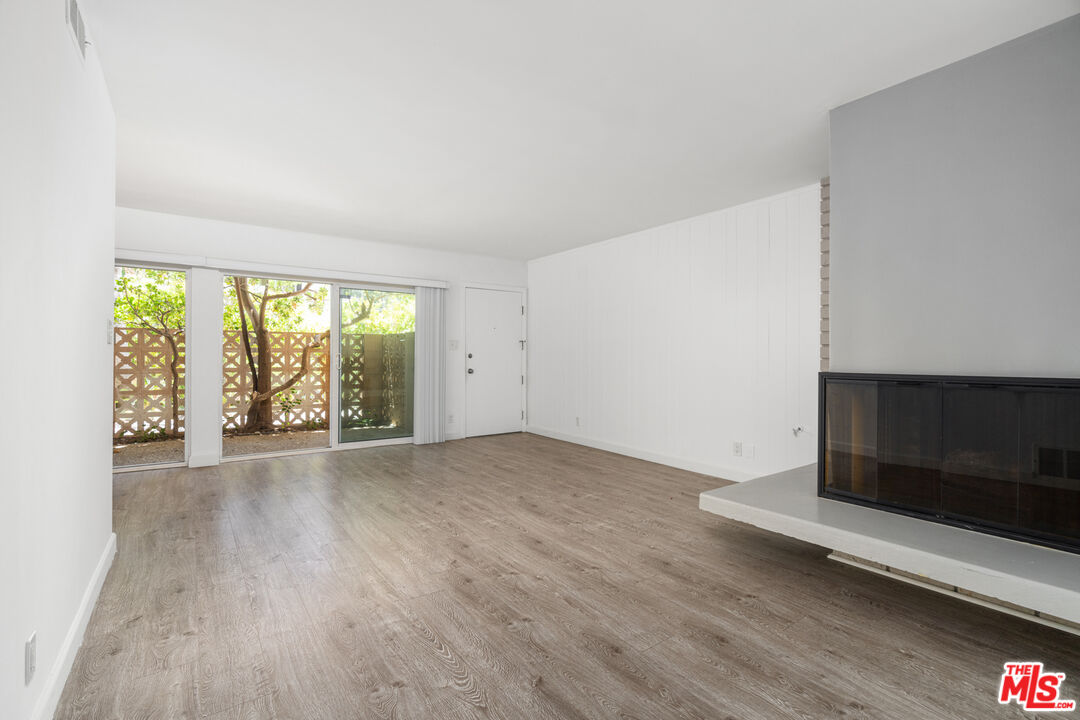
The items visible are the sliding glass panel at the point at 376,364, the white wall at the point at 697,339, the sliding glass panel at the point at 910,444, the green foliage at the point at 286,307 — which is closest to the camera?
the sliding glass panel at the point at 910,444

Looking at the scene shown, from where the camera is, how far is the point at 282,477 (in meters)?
4.41

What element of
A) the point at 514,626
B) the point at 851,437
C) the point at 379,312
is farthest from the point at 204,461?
the point at 851,437

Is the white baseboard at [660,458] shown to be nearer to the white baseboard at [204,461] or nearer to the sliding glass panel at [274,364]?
the sliding glass panel at [274,364]

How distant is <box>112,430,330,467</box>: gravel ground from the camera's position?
487cm

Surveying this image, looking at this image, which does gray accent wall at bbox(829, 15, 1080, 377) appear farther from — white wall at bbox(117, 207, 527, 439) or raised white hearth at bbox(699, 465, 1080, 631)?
white wall at bbox(117, 207, 527, 439)

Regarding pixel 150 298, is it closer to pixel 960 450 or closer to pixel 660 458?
pixel 660 458

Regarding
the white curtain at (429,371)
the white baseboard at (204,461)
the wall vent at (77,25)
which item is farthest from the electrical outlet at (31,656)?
the white curtain at (429,371)

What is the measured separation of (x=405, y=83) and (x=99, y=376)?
6.60ft

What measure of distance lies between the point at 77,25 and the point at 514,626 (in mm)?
2866

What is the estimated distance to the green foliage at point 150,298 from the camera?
4812mm

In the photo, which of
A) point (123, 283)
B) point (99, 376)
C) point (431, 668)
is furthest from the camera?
point (123, 283)

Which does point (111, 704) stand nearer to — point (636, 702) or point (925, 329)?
point (636, 702)

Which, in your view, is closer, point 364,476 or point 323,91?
point 323,91

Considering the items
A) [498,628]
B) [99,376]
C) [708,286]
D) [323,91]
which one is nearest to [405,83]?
[323,91]
